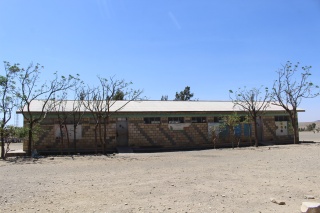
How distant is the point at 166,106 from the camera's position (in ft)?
93.4

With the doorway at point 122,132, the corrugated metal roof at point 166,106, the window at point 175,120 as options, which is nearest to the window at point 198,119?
the corrugated metal roof at point 166,106

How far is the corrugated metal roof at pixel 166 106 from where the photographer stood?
26047mm

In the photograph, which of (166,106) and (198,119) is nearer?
(198,119)

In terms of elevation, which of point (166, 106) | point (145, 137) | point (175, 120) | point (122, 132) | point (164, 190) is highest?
point (166, 106)

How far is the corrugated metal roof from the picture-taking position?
85.5ft

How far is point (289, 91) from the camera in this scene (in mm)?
28281

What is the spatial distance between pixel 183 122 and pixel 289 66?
10.3 metres

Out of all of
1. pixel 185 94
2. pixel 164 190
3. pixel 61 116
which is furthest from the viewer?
pixel 185 94

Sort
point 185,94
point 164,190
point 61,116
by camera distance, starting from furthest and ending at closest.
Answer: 1. point 185,94
2. point 61,116
3. point 164,190

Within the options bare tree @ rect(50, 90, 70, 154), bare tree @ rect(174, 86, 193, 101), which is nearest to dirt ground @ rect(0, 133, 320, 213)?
bare tree @ rect(50, 90, 70, 154)

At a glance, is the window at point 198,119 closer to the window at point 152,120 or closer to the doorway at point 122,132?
the window at point 152,120

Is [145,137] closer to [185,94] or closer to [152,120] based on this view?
[152,120]

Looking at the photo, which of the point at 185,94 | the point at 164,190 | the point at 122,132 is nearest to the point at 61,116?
the point at 122,132

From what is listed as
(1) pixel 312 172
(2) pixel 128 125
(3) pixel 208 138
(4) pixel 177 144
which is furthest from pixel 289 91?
(1) pixel 312 172
